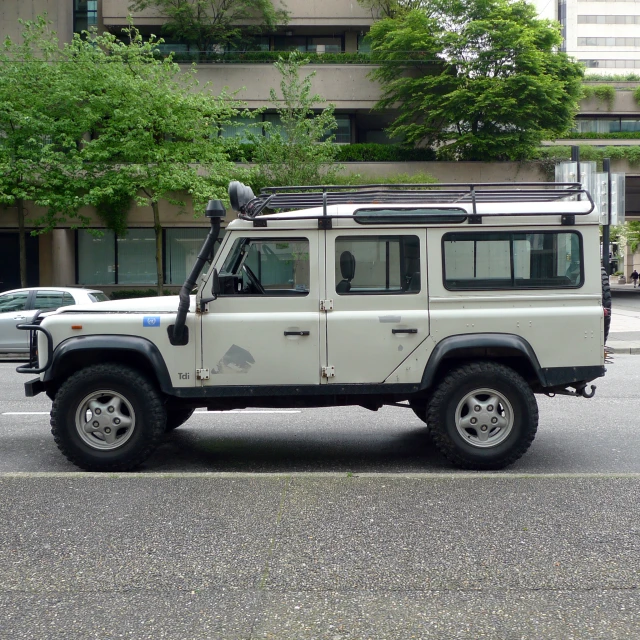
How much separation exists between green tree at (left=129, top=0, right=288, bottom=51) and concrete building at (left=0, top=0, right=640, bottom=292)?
2.23 ft

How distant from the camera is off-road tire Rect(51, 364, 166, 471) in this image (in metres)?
6.29

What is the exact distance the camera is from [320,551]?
4.34 metres

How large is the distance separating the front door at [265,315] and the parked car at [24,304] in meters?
10.1

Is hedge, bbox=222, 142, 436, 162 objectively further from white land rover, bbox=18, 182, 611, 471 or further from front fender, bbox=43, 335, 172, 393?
front fender, bbox=43, 335, 172, 393

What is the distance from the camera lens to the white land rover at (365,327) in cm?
629

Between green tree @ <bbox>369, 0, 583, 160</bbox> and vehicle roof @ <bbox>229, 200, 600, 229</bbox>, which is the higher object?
green tree @ <bbox>369, 0, 583, 160</bbox>

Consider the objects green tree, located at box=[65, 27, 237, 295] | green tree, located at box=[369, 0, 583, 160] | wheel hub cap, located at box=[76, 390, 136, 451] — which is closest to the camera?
wheel hub cap, located at box=[76, 390, 136, 451]

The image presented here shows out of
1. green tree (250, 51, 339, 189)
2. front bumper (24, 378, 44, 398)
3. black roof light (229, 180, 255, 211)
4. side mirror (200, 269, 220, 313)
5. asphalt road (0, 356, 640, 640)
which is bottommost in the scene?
asphalt road (0, 356, 640, 640)

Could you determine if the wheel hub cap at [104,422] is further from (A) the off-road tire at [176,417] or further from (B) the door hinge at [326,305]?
(B) the door hinge at [326,305]

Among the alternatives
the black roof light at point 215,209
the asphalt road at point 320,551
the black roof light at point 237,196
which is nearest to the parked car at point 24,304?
the asphalt road at point 320,551

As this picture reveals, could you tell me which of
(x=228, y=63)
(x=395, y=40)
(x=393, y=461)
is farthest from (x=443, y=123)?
(x=393, y=461)

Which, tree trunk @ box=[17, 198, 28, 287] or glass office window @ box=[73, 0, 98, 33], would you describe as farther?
glass office window @ box=[73, 0, 98, 33]

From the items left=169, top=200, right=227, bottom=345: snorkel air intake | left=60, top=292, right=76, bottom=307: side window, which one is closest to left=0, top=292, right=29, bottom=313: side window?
left=60, top=292, right=76, bottom=307: side window

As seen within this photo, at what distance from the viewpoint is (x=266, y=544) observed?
4.45 m
